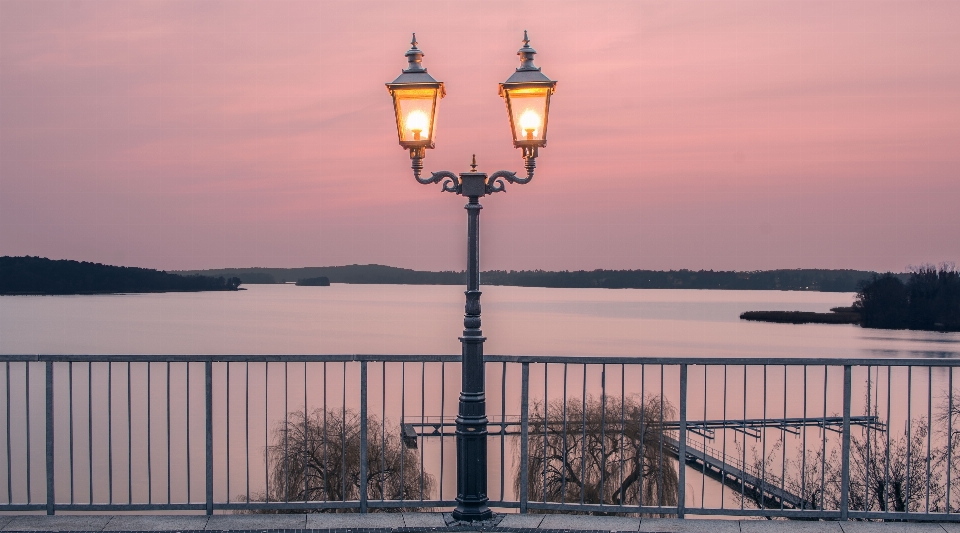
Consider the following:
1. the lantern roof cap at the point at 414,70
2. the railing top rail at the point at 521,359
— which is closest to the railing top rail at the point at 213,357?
the railing top rail at the point at 521,359

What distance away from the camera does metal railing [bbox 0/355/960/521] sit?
558cm

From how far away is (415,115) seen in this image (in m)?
5.50

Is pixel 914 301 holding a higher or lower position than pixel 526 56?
lower

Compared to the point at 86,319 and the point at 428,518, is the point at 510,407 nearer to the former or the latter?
the point at 428,518

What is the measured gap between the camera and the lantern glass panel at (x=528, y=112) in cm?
546

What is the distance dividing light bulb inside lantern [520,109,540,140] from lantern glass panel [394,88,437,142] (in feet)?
2.10

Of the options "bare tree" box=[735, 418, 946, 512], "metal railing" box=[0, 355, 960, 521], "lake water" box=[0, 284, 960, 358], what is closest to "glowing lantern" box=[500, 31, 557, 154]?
"metal railing" box=[0, 355, 960, 521]

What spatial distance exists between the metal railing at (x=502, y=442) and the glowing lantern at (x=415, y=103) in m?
1.64

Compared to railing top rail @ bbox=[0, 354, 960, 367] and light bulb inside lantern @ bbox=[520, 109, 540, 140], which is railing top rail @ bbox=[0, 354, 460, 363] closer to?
railing top rail @ bbox=[0, 354, 960, 367]

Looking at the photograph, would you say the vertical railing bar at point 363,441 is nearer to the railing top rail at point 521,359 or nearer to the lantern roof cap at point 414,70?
the railing top rail at point 521,359

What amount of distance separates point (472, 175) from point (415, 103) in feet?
2.14

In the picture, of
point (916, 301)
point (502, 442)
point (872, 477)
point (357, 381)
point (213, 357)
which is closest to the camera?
point (213, 357)

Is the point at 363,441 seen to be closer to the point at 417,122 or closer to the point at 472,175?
the point at 472,175

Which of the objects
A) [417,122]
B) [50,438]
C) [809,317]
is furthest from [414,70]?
[809,317]
